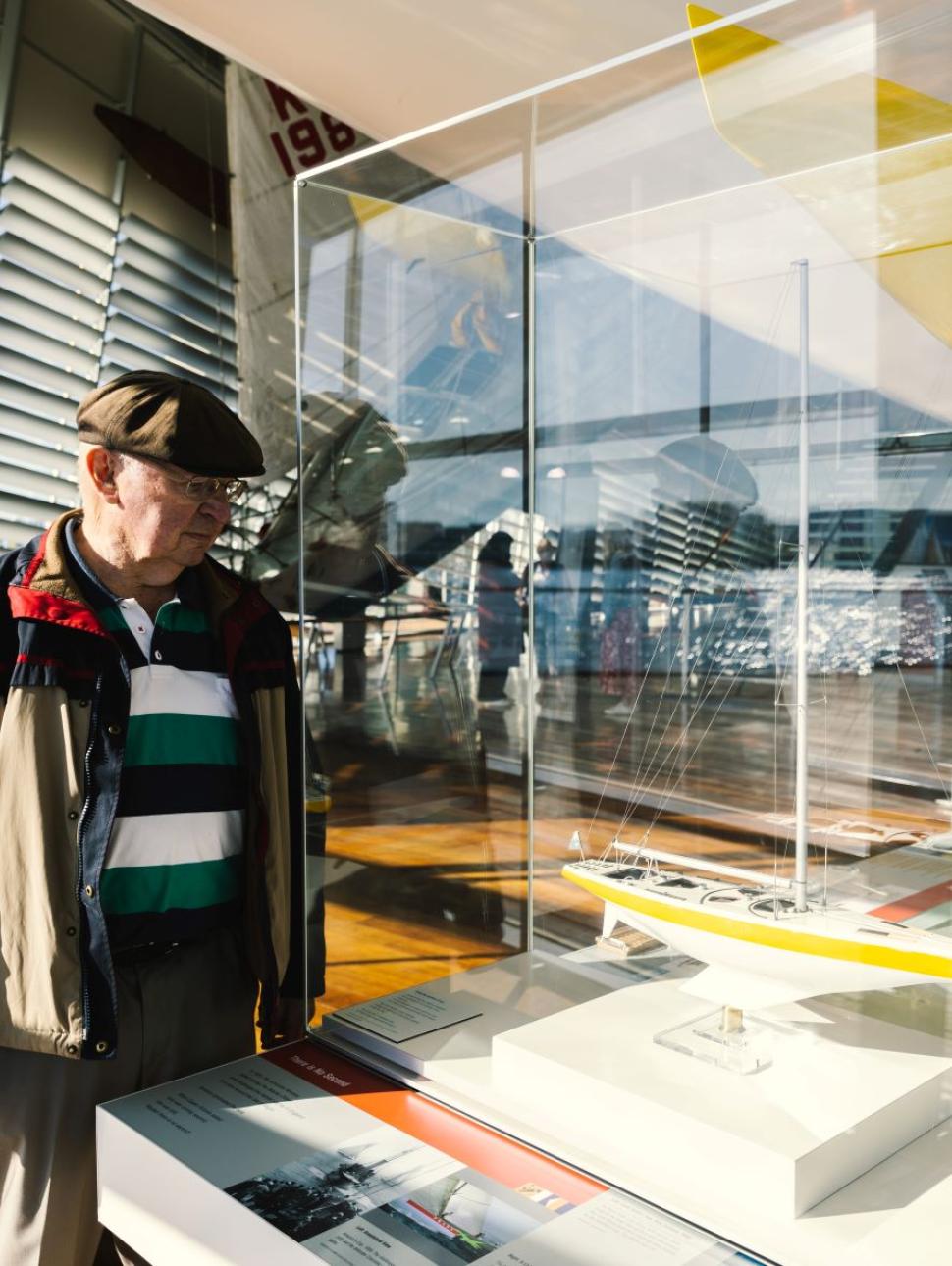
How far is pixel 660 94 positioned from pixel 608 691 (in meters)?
0.75

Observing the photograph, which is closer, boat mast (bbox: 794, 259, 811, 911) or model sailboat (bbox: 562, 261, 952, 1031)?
model sailboat (bbox: 562, 261, 952, 1031)

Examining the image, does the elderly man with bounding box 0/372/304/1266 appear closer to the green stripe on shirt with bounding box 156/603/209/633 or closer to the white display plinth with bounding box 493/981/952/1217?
the green stripe on shirt with bounding box 156/603/209/633

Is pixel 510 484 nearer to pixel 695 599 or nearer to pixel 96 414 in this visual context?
pixel 695 599

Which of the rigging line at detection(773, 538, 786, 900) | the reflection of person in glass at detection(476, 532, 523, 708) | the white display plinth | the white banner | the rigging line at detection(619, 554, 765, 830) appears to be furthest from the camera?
the white banner

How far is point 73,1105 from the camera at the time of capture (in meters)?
1.43

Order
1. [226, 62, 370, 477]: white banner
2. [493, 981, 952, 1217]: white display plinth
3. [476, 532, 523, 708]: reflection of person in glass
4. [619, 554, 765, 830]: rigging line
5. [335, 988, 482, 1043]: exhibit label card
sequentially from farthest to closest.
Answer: [226, 62, 370, 477]: white banner, [476, 532, 523, 708]: reflection of person in glass, [335, 988, 482, 1043]: exhibit label card, [619, 554, 765, 830]: rigging line, [493, 981, 952, 1217]: white display plinth

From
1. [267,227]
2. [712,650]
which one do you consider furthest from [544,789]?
[267,227]

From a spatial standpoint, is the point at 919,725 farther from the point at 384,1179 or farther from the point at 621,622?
the point at 384,1179

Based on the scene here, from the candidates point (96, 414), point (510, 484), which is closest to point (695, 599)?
point (510, 484)

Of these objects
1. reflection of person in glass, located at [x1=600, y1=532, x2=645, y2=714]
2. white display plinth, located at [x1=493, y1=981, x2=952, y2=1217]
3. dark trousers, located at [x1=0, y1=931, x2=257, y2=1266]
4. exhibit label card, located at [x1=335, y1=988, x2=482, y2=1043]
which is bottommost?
dark trousers, located at [x1=0, y1=931, x2=257, y2=1266]

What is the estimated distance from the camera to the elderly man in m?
1.34

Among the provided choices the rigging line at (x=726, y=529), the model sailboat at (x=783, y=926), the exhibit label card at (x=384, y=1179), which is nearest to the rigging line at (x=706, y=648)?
the rigging line at (x=726, y=529)

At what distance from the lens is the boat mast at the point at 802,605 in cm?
117

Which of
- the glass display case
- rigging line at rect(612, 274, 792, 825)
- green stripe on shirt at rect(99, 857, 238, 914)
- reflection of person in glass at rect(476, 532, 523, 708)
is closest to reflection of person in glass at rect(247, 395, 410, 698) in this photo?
the glass display case
